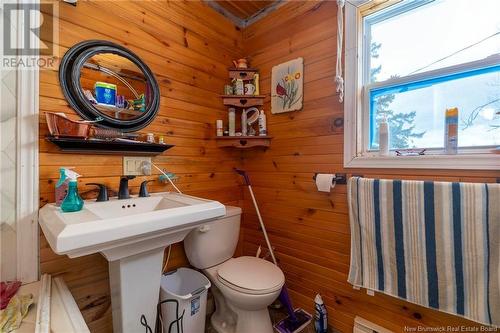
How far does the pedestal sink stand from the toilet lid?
1.40 ft

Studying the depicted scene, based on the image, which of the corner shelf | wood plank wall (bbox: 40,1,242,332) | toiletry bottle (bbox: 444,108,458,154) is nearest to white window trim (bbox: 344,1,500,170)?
toiletry bottle (bbox: 444,108,458,154)

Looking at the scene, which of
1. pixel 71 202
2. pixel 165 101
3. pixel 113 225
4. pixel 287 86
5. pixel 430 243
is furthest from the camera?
pixel 287 86

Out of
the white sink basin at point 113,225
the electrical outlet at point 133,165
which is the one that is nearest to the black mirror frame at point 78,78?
the electrical outlet at point 133,165

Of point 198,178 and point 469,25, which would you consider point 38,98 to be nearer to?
point 198,178

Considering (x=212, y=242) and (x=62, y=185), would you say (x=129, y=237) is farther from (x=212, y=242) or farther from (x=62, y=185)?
(x=212, y=242)

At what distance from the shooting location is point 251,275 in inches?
52.1

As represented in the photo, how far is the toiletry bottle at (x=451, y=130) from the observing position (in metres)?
1.04

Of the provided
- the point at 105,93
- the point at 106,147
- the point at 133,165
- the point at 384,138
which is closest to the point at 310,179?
the point at 384,138

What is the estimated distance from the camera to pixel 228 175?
191 cm

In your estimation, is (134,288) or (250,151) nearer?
(134,288)

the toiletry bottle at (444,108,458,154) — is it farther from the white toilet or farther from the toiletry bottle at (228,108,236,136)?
the toiletry bottle at (228,108,236,136)

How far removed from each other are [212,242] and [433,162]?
1.30 metres

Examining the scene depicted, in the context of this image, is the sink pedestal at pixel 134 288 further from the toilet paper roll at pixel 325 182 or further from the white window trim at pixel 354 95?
the white window trim at pixel 354 95

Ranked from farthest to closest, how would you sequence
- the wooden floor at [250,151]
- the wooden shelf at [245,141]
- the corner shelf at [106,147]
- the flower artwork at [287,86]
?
1. the wooden shelf at [245,141]
2. the flower artwork at [287,86]
3. the wooden floor at [250,151]
4. the corner shelf at [106,147]
